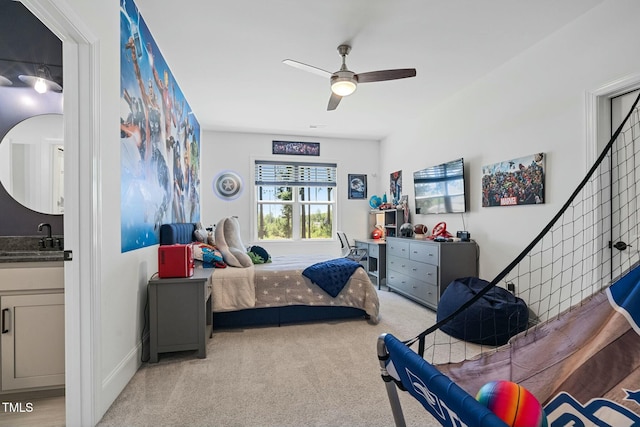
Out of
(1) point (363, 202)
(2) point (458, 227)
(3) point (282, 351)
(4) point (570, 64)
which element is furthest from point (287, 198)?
(4) point (570, 64)

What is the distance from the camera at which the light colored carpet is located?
1.74 meters

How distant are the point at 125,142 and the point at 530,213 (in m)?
3.64

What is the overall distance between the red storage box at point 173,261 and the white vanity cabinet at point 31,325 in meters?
0.68

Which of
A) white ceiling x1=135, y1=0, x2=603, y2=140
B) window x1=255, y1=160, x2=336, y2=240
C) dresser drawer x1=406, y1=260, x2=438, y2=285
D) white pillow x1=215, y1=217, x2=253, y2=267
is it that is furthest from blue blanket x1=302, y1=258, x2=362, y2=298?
window x1=255, y1=160, x2=336, y2=240

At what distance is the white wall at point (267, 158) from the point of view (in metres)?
5.67

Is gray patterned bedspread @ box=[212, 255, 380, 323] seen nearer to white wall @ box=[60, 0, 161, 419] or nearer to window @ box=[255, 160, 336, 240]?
white wall @ box=[60, 0, 161, 419]

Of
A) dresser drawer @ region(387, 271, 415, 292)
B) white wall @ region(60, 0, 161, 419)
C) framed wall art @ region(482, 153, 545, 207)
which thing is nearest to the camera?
white wall @ region(60, 0, 161, 419)

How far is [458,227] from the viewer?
402cm

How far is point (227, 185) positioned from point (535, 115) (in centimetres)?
477

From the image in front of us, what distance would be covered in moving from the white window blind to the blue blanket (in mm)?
2966

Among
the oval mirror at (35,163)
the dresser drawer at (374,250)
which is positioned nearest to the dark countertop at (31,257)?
the oval mirror at (35,163)

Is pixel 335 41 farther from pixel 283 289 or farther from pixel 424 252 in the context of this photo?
pixel 424 252

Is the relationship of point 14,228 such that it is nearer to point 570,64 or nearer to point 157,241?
point 157,241

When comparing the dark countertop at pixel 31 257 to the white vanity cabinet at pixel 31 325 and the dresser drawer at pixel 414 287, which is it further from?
the dresser drawer at pixel 414 287
